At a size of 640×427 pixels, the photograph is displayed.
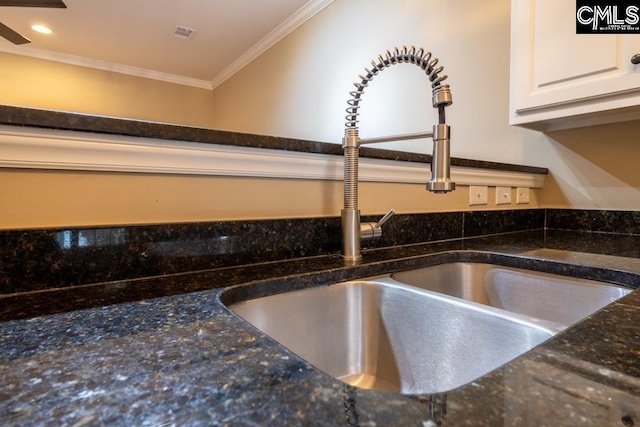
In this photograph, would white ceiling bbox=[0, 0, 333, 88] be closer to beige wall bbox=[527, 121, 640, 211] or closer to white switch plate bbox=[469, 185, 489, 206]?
beige wall bbox=[527, 121, 640, 211]

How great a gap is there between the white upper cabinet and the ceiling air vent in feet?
8.83

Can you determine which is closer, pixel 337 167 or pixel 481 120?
pixel 337 167

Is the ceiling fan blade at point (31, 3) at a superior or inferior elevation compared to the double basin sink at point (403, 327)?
superior

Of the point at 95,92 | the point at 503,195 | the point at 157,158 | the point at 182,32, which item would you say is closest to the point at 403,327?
the point at 157,158

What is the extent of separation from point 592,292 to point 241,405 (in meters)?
0.76

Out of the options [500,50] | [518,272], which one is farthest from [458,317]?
[500,50]

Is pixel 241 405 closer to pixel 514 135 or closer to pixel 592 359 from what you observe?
pixel 592 359

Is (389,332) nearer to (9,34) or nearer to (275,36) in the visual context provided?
(9,34)

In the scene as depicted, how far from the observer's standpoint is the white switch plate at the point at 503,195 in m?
1.33

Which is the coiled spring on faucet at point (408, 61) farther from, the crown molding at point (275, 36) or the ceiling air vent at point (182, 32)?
the ceiling air vent at point (182, 32)

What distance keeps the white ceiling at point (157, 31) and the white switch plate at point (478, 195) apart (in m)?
2.05

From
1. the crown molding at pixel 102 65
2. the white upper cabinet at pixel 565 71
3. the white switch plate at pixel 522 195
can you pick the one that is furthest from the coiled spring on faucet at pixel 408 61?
the crown molding at pixel 102 65

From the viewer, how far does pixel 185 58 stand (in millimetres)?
3635

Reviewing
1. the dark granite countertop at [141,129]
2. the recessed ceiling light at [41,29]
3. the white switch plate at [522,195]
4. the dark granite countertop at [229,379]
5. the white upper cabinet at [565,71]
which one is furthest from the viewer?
the recessed ceiling light at [41,29]
